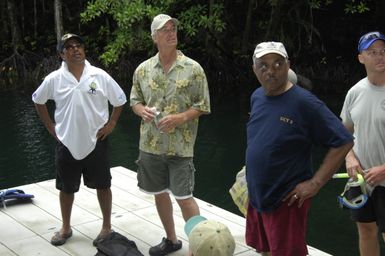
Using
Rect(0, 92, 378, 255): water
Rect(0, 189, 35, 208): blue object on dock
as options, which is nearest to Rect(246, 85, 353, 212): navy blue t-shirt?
Rect(0, 189, 35, 208): blue object on dock

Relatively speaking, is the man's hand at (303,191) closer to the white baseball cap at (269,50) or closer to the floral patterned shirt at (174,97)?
the white baseball cap at (269,50)

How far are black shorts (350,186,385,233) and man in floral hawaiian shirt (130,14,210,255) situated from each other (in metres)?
0.88

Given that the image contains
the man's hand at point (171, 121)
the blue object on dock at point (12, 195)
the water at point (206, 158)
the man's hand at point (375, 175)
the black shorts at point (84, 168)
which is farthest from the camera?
the water at point (206, 158)

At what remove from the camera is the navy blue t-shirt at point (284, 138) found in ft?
6.97

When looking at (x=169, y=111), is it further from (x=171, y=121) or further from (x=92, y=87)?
(x=92, y=87)

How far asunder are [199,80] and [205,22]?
732 centimetres

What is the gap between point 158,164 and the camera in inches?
120

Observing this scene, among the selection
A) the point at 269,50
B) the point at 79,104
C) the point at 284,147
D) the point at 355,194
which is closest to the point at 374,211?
the point at 355,194

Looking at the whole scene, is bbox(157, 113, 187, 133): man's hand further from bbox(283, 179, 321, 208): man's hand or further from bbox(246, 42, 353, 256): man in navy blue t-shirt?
bbox(283, 179, 321, 208): man's hand

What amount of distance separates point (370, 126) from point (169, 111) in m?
1.02

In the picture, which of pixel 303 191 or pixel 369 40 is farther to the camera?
pixel 369 40

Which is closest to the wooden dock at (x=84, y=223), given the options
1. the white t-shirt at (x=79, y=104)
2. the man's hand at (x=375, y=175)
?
the white t-shirt at (x=79, y=104)

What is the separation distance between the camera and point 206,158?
25.7ft

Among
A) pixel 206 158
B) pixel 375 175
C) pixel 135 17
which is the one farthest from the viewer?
pixel 135 17
